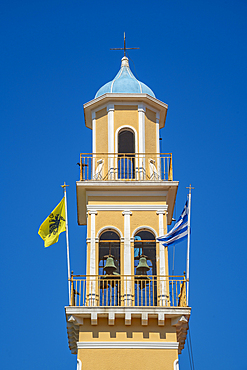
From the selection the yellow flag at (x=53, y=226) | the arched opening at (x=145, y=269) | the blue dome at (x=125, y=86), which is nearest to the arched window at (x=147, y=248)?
the arched opening at (x=145, y=269)

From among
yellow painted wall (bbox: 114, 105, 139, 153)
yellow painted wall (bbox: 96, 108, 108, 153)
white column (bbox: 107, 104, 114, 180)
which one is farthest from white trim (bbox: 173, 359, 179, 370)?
yellow painted wall (bbox: 114, 105, 139, 153)

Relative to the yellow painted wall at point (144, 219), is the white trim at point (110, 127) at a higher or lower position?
higher

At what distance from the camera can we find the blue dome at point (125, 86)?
1342 inches

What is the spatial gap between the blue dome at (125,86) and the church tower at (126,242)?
0.04 metres

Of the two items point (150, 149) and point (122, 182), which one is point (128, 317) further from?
point (150, 149)

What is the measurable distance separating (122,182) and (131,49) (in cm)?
822

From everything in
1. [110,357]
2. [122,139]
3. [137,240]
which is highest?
[122,139]

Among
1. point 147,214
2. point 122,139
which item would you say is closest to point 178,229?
point 147,214

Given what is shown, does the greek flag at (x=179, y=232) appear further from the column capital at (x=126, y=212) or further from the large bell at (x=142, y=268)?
the column capital at (x=126, y=212)

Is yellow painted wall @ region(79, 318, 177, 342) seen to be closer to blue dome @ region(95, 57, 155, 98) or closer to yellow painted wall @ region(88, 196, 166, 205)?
yellow painted wall @ region(88, 196, 166, 205)

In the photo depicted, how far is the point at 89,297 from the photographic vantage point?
29141mm

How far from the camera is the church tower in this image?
92.8ft

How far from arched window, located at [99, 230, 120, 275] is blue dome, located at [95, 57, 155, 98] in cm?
651

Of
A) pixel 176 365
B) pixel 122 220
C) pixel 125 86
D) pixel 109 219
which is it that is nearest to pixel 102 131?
pixel 125 86
